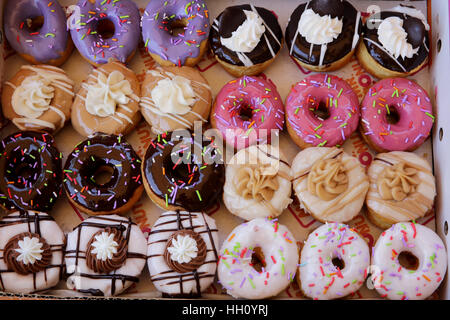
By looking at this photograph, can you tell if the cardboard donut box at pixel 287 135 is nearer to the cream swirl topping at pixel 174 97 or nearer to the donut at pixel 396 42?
the donut at pixel 396 42

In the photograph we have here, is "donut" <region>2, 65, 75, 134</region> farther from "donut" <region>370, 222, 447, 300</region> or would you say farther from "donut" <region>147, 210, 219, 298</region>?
"donut" <region>370, 222, 447, 300</region>

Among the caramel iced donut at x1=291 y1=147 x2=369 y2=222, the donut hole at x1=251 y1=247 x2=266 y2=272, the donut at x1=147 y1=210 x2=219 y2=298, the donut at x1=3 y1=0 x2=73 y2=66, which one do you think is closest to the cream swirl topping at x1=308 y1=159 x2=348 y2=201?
the caramel iced donut at x1=291 y1=147 x2=369 y2=222

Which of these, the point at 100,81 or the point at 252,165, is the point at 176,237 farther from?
the point at 100,81

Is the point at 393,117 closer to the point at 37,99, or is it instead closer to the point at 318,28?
the point at 318,28

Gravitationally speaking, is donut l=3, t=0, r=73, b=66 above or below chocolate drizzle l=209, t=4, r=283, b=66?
above

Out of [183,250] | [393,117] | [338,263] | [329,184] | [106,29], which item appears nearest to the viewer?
[183,250]

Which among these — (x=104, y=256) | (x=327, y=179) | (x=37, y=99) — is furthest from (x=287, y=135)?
(x=37, y=99)
